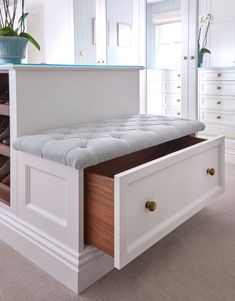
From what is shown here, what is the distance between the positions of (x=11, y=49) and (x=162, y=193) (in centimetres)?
104

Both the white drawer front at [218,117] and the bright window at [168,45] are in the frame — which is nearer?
the white drawer front at [218,117]

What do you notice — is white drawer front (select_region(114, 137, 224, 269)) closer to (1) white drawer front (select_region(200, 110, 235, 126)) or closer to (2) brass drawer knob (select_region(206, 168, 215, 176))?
(2) brass drawer knob (select_region(206, 168, 215, 176))

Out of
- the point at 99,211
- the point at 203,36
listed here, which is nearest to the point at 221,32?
the point at 203,36

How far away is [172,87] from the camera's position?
10.8 feet

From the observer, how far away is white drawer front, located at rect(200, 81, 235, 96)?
2.95 meters

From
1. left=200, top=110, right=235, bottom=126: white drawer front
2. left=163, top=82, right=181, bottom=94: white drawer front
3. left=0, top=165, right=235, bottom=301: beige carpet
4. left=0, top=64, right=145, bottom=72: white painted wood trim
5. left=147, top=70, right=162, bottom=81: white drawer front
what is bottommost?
left=0, top=165, right=235, bottom=301: beige carpet

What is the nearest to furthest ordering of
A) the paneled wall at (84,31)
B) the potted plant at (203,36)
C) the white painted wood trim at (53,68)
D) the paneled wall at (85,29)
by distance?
the white painted wood trim at (53,68) → the potted plant at (203,36) → the paneled wall at (85,29) → the paneled wall at (84,31)

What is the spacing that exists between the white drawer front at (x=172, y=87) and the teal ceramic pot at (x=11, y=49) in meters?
1.85

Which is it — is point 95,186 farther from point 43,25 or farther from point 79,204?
point 43,25

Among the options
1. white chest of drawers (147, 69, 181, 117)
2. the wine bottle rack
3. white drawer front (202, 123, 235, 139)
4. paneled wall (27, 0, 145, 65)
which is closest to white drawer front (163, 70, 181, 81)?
white chest of drawers (147, 69, 181, 117)

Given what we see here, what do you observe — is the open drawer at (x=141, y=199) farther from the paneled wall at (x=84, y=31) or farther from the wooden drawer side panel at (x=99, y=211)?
the paneled wall at (x=84, y=31)

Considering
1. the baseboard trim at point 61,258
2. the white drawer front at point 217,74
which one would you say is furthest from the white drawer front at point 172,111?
the baseboard trim at point 61,258

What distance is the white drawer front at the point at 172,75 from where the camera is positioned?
321 cm

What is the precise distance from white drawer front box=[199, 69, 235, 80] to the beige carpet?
5.73 ft
